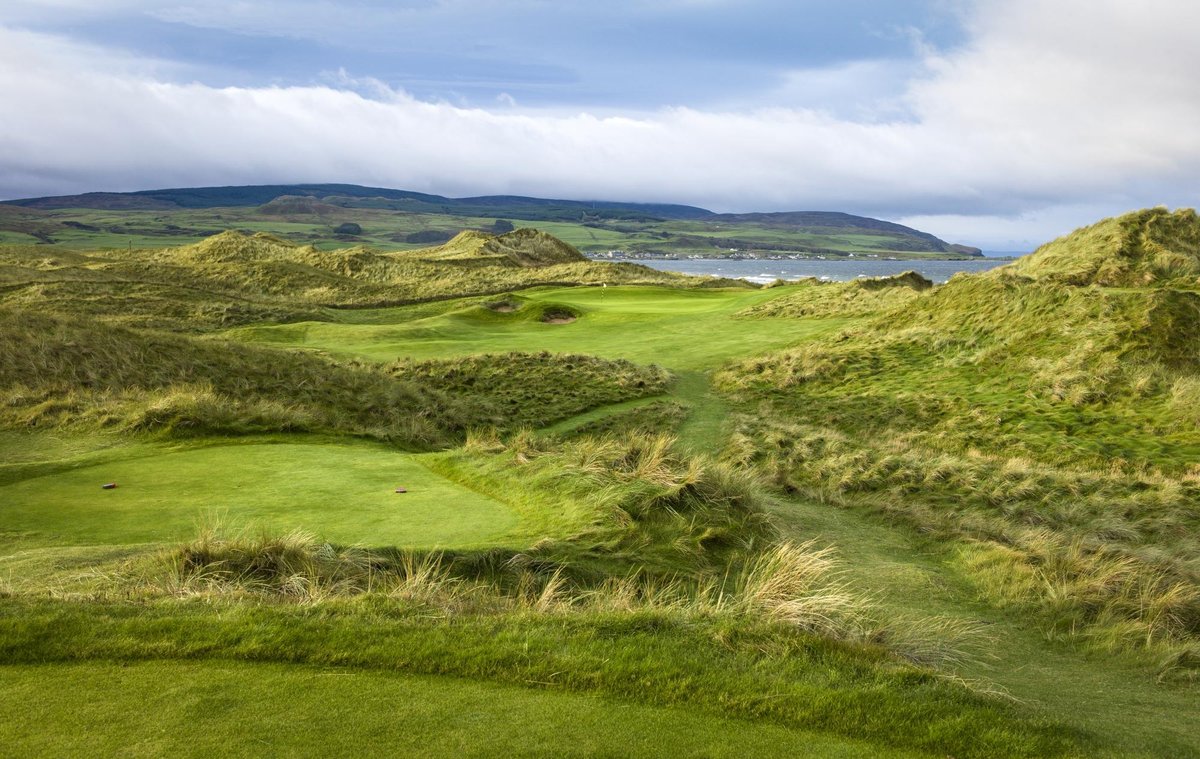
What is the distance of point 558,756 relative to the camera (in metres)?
4.57

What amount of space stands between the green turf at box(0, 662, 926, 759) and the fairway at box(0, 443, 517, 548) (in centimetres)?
310

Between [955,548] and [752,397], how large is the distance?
13651 millimetres

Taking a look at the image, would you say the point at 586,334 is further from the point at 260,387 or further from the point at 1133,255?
the point at 1133,255

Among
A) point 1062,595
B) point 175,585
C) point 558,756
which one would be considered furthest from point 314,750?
point 1062,595

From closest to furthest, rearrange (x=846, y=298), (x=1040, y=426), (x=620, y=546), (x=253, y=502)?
(x=620, y=546), (x=253, y=502), (x=1040, y=426), (x=846, y=298)

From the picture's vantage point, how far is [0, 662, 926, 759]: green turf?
443cm

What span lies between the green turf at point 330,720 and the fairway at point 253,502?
→ 3105mm

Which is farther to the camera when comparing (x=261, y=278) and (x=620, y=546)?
(x=261, y=278)

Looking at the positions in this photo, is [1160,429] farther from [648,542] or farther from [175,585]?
[175,585]

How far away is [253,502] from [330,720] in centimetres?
586

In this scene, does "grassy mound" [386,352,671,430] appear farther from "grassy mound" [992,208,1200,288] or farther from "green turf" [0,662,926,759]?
"green turf" [0,662,926,759]

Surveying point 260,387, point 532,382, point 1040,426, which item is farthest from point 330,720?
point 532,382

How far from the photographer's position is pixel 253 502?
9969mm

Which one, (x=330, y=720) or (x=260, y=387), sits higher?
(x=330, y=720)
